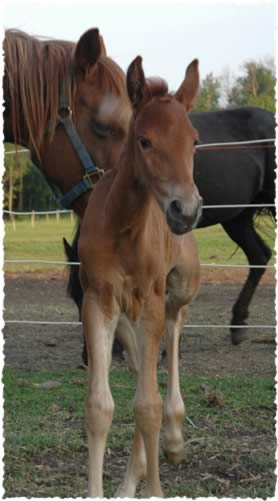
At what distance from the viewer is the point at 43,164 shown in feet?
11.9

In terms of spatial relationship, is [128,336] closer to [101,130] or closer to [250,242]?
[101,130]

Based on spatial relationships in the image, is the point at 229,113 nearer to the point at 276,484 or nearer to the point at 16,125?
the point at 16,125

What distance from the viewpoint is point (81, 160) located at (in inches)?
136

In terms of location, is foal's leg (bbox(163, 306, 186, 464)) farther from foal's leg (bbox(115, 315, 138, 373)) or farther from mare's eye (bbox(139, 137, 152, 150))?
mare's eye (bbox(139, 137, 152, 150))

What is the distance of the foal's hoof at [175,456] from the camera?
3369 millimetres

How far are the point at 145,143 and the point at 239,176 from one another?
3925 millimetres

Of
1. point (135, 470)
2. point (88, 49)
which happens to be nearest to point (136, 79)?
point (88, 49)

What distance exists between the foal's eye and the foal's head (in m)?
0.65

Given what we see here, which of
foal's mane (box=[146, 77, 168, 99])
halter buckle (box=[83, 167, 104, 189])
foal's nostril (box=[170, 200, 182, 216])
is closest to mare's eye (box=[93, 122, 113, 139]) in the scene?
halter buckle (box=[83, 167, 104, 189])

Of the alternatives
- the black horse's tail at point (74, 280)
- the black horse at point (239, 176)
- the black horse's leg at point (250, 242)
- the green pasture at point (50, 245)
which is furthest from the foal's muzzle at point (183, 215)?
the green pasture at point (50, 245)

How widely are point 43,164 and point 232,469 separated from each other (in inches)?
63.2

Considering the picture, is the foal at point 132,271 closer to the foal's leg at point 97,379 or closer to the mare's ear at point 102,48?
the foal's leg at point 97,379

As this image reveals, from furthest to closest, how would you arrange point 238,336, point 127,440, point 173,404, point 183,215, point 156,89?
point 238,336 → point 127,440 → point 173,404 → point 156,89 → point 183,215

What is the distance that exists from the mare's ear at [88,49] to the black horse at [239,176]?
256 centimetres
